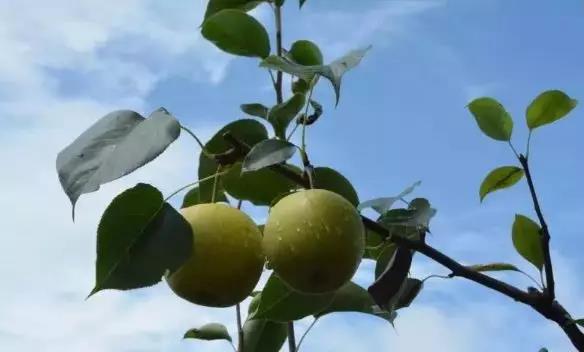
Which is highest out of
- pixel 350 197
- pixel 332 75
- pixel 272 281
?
pixel 332 75

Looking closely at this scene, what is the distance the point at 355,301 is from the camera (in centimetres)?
116

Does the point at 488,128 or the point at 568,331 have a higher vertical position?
the point at 488,128

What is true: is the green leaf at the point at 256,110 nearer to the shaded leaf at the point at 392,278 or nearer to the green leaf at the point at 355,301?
the shaded leaf at the point at 392,278

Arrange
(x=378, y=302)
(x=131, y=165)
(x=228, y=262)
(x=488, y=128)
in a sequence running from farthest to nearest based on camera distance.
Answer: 1. (x=488, y=128)
2. (x=378, y=302)
3. (x=228, y=262)
4. (x=131, y=165)

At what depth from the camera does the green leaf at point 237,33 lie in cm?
92

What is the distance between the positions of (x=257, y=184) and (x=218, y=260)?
14cm

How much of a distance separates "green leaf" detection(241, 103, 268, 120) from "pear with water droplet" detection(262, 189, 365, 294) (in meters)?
0.12

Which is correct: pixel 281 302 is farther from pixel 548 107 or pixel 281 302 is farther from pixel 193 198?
pixel 548 107

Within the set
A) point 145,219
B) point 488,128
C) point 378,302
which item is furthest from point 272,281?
point 488,128

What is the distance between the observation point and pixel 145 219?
2.50ft

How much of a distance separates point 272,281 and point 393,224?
0.52 feet

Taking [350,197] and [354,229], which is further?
[350,197]

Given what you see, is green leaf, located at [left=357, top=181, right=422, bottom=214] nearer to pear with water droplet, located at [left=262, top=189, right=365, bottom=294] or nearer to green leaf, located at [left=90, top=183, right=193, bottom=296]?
pear with water droplet, located at [left=262, top=189, right=365, bottom=294]

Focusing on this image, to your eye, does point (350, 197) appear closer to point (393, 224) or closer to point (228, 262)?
point (393, 224)
